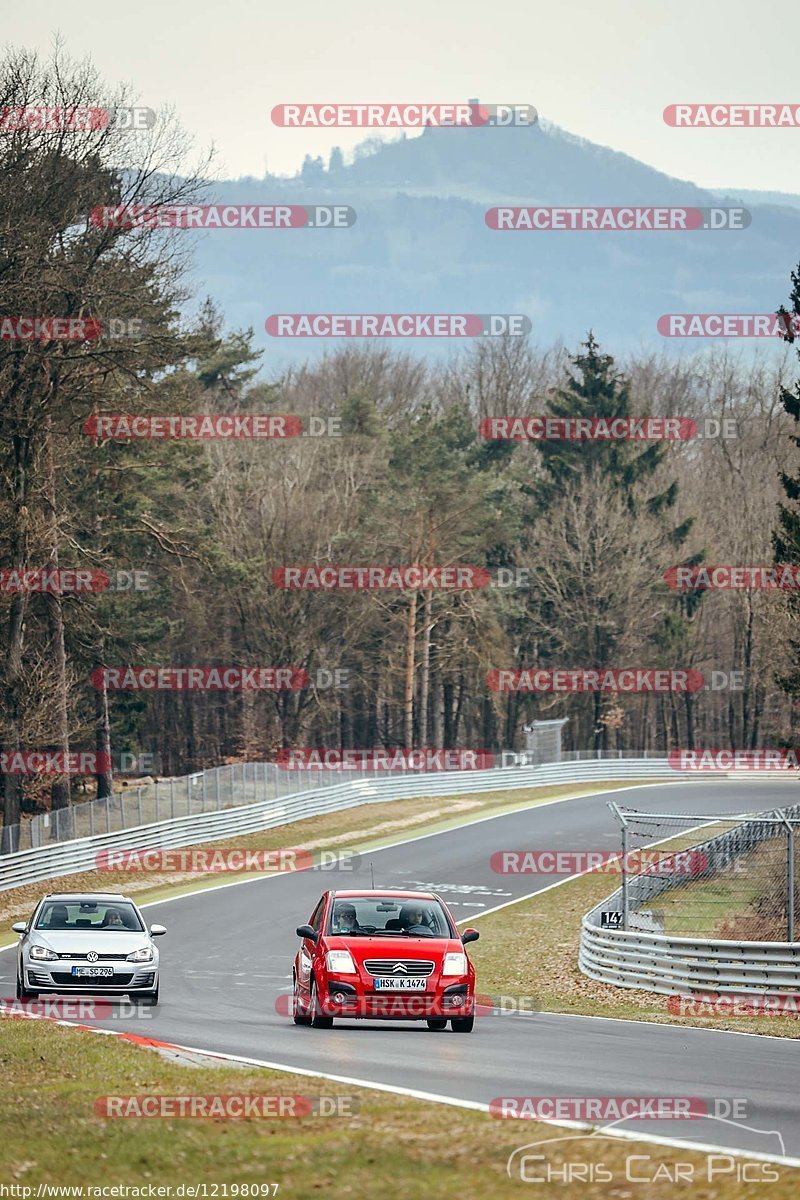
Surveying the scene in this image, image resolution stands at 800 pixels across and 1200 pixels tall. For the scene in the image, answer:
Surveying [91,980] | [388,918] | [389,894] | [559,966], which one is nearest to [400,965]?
[388,918]

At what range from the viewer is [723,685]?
79.8 meters

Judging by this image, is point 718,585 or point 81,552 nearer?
point 81,552

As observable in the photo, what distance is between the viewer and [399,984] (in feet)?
53.7

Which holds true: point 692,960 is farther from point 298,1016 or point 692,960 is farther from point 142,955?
point 142,955

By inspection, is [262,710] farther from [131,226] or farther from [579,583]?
[131,226]

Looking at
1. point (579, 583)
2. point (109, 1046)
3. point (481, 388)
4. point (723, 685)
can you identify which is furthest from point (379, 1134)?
point (481, 388)

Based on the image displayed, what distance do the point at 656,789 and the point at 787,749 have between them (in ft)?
50.3

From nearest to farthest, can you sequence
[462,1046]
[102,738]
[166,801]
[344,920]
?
[462,1046], [344,920], [166,801], [102,738]

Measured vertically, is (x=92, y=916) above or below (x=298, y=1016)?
above

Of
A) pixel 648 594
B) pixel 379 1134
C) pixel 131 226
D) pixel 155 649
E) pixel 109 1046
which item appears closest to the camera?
pixel 379 1134

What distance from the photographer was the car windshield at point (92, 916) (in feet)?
65.6

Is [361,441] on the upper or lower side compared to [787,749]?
upper

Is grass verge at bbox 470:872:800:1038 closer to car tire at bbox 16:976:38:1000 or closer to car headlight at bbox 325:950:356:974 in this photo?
car headlight at bbox 325:950:356:974

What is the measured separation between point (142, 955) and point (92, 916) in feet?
4.57
